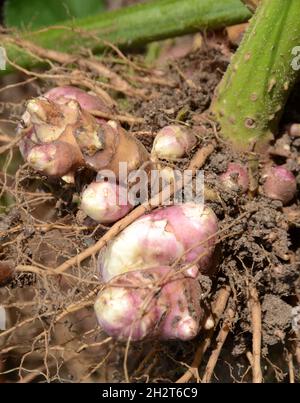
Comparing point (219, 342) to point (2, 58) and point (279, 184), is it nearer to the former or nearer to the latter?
point (279, 184)

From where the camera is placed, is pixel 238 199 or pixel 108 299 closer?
pixel 108 299

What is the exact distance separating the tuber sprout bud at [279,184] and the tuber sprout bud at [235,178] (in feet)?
0.14

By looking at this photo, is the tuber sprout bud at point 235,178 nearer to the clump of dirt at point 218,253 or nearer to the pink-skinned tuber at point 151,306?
the clump of dirt at point 218,253

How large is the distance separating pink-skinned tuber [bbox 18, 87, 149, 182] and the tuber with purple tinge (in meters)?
0.11

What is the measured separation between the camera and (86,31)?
1.34 metres

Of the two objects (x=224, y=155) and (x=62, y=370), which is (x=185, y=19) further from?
(x=62, y=370)

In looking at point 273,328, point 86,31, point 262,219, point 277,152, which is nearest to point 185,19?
point 86,31

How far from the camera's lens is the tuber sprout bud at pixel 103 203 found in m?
0.95

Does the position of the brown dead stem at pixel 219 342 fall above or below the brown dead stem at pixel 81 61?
below

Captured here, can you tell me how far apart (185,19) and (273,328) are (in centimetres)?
66

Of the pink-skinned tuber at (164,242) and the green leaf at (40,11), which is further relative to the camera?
the green leaf at (40,11)

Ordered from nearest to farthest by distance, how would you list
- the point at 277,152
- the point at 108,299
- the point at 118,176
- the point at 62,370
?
the point at 108,299 < the point at 118,176 < the point at 277,152 < the point at 62,370

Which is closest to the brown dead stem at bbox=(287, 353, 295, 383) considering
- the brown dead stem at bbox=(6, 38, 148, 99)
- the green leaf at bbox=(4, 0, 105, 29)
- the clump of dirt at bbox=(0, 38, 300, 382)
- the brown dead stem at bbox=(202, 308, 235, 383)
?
the clump of dirt at bbox=(0, 38, 300, 382)

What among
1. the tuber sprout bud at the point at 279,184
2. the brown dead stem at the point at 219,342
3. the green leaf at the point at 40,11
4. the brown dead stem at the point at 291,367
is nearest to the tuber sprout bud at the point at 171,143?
the tuber sprout bud at the point at 279,184
